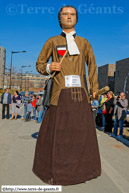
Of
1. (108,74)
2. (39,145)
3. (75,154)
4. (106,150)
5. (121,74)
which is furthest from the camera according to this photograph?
(108,74)

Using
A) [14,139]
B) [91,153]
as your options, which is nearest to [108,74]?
[14,139]

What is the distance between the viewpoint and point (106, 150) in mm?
6605

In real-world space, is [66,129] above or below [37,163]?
above

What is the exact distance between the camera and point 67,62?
3.69 m

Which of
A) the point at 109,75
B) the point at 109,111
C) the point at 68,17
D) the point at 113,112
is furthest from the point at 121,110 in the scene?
the point at 109,75

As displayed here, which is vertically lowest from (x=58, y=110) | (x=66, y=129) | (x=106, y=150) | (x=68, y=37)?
(x=106, y=150)

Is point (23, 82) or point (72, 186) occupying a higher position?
point (23, 82)

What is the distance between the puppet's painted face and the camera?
3.76 metres

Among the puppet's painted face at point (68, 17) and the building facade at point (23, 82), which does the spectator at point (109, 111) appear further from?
the building facade at point (23, 82)

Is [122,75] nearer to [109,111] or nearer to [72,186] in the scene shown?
[109,111]

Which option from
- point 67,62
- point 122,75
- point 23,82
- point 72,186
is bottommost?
point 72,186

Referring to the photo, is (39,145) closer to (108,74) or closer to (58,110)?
(58,110)

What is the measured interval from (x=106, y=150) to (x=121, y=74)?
41.5 metres

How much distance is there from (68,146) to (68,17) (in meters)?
1.95
